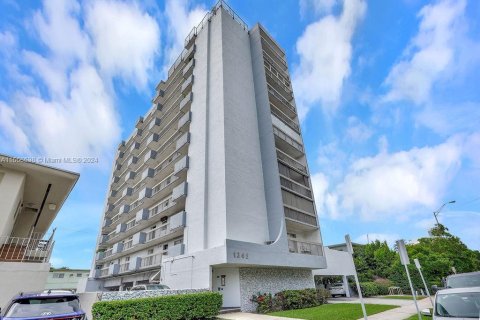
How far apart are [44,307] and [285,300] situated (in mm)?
15955

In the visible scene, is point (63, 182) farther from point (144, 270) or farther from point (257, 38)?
point (257, 38)

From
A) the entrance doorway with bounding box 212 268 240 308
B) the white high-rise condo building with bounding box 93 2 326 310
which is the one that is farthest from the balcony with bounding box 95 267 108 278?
the entrance doorway with bounding box 212 268 240 308

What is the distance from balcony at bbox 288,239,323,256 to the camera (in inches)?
875

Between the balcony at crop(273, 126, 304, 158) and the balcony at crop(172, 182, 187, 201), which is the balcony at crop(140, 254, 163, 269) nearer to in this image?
the balcony at crop(172, 182, 187, 201)

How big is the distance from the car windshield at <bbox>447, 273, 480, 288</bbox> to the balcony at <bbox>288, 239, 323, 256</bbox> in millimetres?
12498

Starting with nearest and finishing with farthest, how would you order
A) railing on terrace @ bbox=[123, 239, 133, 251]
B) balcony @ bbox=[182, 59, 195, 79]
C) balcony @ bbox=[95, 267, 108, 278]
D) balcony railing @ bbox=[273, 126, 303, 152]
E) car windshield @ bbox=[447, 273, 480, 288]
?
1. car windshield @ bbox=[447, 273, 480, 288]
2. balcony railing @ bbox=[273, 126, 303, 152]
3. railing on terrace @ bbox=[123, 239, 133, 251]
4. balcony @ bbox=[182, 59, 195, 79]
5. balcony @ bbox=[95, 267, 108, 278]

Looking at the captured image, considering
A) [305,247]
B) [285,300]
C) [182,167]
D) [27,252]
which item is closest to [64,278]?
[182,167]

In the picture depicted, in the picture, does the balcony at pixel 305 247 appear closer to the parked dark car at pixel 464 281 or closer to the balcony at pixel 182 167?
the balcony at pixel 182 167

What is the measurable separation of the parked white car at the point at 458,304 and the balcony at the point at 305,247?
14.7 m

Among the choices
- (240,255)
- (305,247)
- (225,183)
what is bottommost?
(240,255)

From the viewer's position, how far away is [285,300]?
61.5ft

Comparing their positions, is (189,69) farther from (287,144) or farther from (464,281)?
(464,281)

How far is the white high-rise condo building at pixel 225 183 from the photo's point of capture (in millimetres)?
19266

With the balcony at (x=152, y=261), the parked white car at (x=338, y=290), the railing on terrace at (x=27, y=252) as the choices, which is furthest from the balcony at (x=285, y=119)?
the railing on terrace at (x=27, y=252)
